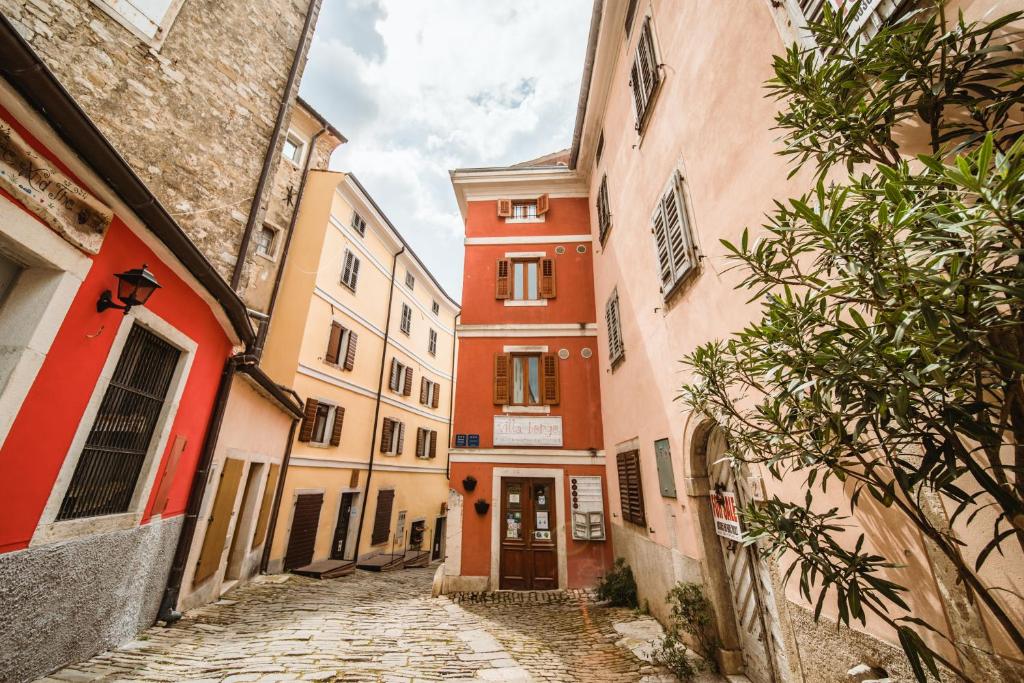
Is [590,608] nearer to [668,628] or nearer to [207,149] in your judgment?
[668,628]

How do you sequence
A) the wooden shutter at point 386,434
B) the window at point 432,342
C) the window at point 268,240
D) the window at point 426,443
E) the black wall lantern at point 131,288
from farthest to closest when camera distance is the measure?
the window at point 432,342, the window at point 426,443, the wooden shutter at point 386,434, the window at point 268,240, the black wall lantern at point 131,288

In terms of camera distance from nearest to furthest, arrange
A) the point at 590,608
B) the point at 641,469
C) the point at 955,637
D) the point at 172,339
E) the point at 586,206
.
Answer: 1. the point at 955,637
2. the point at 172,339
3. the point at 641,469
4. the point at 590,608
5. the point at 586,206

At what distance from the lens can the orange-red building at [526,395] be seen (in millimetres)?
9055

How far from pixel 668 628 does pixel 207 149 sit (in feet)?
37.1

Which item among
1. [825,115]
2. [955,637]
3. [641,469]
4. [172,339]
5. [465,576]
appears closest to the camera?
[825,115]

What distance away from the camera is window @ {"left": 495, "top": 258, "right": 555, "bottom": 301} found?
447 inches

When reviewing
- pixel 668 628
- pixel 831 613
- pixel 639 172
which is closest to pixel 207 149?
pixel 639 172

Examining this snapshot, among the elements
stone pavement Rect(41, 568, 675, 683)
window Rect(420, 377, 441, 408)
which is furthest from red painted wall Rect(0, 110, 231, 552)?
window Rect(420, 377, 441, 408)

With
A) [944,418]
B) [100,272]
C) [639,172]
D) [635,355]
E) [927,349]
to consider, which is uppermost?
[639,172]

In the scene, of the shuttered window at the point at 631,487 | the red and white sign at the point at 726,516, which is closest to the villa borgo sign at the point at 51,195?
the red and white sign at the point at 726,516

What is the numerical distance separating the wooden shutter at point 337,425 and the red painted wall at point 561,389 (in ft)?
20.8

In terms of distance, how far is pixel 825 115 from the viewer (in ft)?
5.94

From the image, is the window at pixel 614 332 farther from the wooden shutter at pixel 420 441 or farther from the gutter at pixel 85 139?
the wooden shutter at pixel 420 441

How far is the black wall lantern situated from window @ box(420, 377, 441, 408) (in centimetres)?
1736
